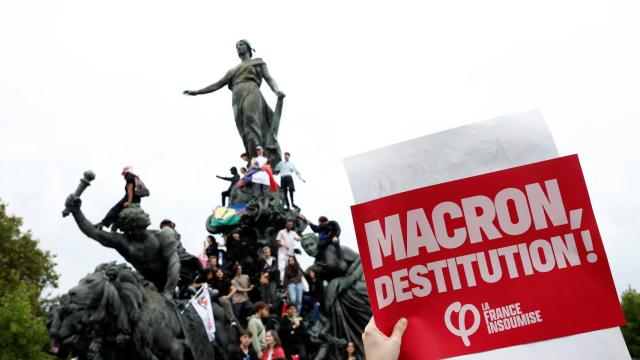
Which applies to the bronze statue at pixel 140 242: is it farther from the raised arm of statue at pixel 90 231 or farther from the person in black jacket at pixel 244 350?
the person in black jacket at pixel 244 350

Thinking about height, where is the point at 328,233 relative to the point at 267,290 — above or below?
above

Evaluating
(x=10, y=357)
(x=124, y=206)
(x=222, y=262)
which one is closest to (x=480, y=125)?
(x=124, y=206)

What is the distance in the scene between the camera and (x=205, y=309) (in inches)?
396

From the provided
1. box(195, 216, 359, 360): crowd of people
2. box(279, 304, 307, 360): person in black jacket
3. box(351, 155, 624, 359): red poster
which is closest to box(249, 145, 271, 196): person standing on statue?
box(195, 216, 359, 360): crowd of people

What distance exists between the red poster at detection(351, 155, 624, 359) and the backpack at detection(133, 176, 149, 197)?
9.12 metres

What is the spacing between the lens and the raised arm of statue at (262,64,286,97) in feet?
52.3

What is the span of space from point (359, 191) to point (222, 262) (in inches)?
491

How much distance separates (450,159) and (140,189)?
9226 millimetres

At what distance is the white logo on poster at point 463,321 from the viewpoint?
2150 mm

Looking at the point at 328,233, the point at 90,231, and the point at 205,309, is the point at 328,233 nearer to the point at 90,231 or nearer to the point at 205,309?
the point at 205,309

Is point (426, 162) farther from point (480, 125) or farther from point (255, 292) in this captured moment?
point (255, 292)

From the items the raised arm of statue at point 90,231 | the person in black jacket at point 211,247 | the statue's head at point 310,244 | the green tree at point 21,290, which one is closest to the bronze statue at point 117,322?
the raised arm of statue at point 90,231

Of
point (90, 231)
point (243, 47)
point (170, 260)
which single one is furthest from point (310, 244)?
point (243, 47)

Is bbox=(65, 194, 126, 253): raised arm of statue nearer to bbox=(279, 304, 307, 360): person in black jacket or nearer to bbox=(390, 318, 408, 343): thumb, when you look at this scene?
bbox=(279, 304, 307, 360): person in black jacket
